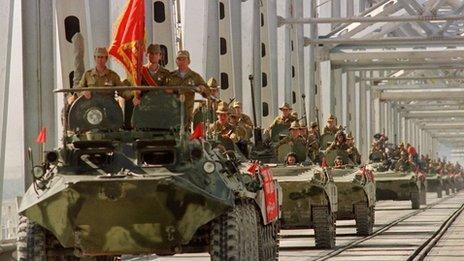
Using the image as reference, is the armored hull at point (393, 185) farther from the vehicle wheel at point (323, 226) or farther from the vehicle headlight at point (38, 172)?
the vehicle headlight at point (38, 172)

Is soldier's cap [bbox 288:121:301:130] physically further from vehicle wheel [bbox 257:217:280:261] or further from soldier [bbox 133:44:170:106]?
soldier [bbox 133:44:170:106]

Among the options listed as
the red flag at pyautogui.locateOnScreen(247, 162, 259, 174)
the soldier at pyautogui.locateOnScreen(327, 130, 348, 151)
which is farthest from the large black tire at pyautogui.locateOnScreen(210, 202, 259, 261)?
the soldier at pyautogui.locateOnScreen(327, 130, 348, 151)

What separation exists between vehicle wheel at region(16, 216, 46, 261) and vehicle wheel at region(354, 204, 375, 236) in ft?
52.9

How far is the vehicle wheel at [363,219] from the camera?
104ft

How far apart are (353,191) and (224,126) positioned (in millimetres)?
10466

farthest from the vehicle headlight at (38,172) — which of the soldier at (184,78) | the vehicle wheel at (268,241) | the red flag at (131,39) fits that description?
the vehicle wheel at (268,241)

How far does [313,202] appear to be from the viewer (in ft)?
86.3

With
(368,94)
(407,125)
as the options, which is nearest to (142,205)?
(368,94)

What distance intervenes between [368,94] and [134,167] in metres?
94.5

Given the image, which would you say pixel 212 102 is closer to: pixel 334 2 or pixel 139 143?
pixel 139 143

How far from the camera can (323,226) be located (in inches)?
1057

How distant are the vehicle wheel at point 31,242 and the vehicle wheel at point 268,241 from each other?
3.10 metres

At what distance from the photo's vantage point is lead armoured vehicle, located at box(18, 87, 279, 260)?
15.7 metres

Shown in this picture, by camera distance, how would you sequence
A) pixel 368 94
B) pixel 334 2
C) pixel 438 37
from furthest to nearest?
pixel 368 94
pixel 334 2
pixel 438 37
